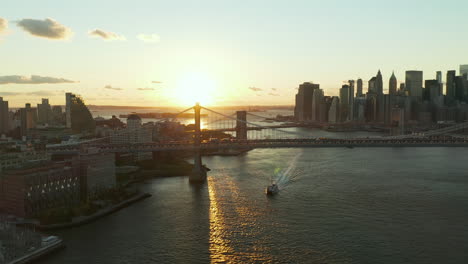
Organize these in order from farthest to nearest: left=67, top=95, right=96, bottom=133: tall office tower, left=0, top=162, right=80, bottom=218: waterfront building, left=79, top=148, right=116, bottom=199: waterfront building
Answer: left=67, top=95, right=96, bottom=133: tall office tower → left=79, top=148, right=116, bottom=199: waterfront building → left=0, top=162, right=80, bottom=218: waterfront building

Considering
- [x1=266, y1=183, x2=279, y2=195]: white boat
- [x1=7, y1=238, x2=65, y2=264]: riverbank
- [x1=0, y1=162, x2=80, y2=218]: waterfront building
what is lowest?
[x1=7, y1=238, x2=65, y2=264]: riverbank

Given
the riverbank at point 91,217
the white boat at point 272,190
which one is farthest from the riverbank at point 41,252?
the white boat at point 272,190

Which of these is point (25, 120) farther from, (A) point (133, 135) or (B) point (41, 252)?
(B) point (41, 252)

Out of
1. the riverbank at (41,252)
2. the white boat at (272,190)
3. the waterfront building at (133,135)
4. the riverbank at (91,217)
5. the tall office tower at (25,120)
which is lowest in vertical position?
the riverbank at (41,252)

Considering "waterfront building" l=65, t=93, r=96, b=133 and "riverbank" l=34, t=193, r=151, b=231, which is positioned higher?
"waterfront building" l=65, t=93, r=96, b=133

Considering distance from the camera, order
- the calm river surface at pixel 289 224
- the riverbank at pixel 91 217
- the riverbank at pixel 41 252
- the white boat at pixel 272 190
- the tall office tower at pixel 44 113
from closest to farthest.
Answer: the riverbank at pixel 41 252 → the calm river surface at pixel 289 224 → the riverbank at pixel 91 217 → the white boat at pixel 272 190 → the tall office tower at pixel 44 113

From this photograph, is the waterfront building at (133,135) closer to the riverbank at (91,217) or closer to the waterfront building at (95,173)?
the waterfront building at (95,173)

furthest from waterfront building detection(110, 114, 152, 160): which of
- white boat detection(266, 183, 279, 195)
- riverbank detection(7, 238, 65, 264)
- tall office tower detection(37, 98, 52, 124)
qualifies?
tall office tower detection(37, 98, 52, 124)

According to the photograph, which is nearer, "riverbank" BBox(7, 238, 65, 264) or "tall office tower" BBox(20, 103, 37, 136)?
"riverbank" BBox(7, 238, 65, 264)

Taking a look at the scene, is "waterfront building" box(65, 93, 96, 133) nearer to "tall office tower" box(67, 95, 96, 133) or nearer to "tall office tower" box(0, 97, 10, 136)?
"tall office tower" box(67, 95, 96, 133)
